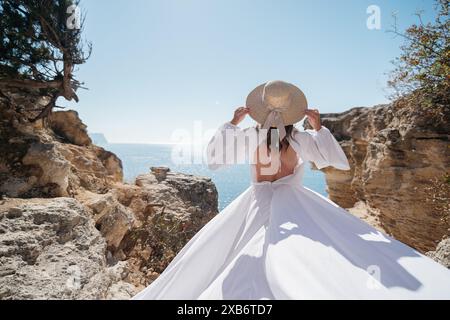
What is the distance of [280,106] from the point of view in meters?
2.96

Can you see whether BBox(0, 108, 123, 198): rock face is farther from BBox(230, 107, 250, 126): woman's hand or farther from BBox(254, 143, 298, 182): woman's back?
BBox(254, 143, 298, 182): woman's back

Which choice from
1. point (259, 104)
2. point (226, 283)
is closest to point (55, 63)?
point (259, 104)

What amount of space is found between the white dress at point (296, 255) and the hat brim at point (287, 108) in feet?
0.70

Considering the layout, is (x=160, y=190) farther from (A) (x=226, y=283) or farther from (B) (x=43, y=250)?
(A) (x=226, y=283)

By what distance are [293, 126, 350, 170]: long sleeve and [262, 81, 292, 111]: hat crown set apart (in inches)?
16.3

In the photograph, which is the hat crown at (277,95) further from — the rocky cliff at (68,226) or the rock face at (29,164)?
the rock face at (29,164)

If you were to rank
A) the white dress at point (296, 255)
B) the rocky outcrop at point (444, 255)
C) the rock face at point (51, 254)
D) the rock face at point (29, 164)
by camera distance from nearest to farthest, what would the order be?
the white dress at point (296, 255), the rock face at point (51, 254), the rocky outcrop at point (444, 255), the rock face at point (29, 164)

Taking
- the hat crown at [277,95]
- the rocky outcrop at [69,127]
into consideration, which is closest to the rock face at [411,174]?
the hat crown at [277,95]

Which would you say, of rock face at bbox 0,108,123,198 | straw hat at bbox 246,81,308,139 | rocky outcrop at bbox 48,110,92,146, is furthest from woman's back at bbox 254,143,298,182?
rocky outcrop at bbox 48,110,92,146

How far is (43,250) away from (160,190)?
6318 mm

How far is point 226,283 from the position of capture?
71.9 inches

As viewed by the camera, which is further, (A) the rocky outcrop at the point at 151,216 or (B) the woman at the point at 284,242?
(A) the rocky outcrop at the point at 151,216

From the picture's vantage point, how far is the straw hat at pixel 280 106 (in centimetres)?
294

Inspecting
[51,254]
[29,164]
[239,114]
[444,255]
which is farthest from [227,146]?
[29,164]
